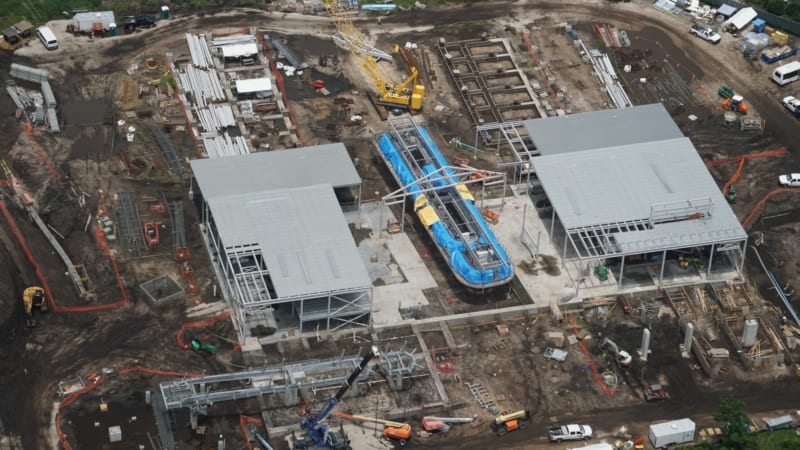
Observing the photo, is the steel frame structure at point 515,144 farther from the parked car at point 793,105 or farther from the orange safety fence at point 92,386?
the orange safety fence at point 92,386

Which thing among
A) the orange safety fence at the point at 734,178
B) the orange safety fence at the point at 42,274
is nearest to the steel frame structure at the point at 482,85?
the orange safety fence at the point at 734,178

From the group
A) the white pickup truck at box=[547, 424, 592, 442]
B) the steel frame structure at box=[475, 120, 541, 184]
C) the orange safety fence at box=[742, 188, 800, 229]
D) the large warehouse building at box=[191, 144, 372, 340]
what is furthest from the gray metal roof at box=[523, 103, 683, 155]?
the white pickup truck at box=[547, 424, 592, 442]

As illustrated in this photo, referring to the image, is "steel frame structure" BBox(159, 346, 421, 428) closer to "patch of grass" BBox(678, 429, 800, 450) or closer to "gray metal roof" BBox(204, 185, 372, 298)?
"gray metal roof" BBox(204, 185, 372, 298)

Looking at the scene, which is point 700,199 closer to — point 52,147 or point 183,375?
point 183,375

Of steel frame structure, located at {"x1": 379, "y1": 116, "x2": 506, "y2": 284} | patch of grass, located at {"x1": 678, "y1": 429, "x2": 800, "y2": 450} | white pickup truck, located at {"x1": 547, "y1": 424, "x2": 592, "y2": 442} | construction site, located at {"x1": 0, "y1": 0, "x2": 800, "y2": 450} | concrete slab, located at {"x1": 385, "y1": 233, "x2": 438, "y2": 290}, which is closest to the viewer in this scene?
patch of grass, located at {"x1": 678, "y1": 429, "x2": 800, "y2": 450}

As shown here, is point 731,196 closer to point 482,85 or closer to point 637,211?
point 637,211

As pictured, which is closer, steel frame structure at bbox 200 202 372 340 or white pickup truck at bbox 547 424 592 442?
white pickup truck at bbox 547 424 592 442
